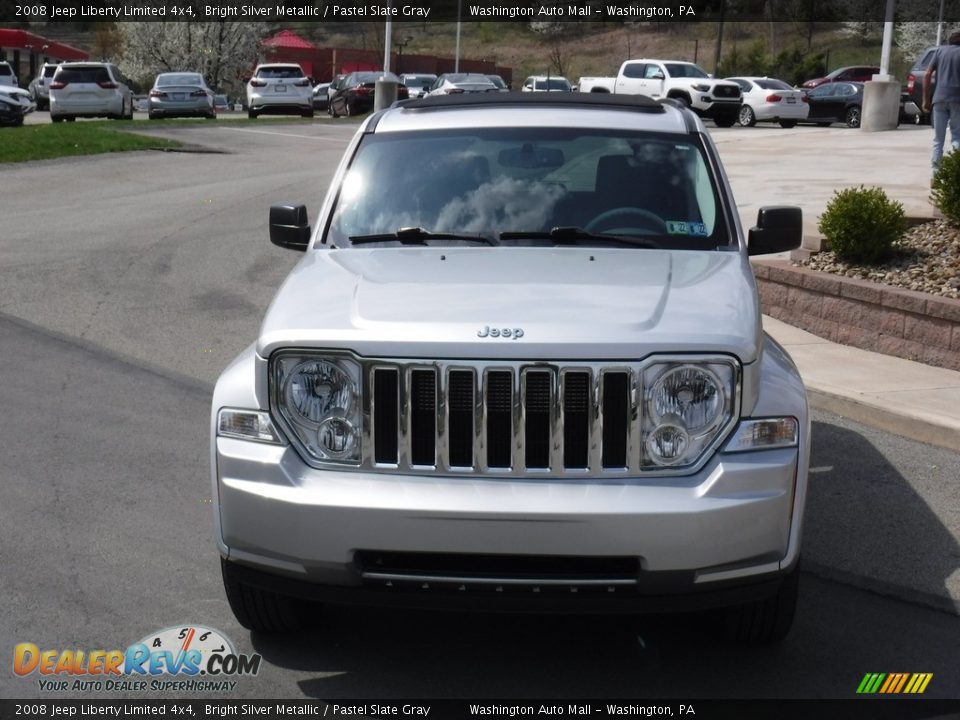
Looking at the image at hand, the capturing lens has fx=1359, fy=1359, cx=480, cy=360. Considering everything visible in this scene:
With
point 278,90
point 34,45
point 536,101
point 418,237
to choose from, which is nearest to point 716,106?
point 278,90

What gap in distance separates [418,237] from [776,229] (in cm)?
161

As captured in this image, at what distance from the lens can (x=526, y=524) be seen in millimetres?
4094

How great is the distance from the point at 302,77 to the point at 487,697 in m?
39.5

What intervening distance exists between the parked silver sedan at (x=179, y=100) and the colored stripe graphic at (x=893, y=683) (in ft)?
120

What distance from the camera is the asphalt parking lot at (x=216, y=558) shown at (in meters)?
4.59

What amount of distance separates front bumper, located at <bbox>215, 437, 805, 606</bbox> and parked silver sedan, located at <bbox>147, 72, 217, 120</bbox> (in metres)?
36.1

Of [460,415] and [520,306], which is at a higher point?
[520,306]

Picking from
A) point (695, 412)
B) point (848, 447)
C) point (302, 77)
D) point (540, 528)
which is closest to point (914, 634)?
point (695, 412)

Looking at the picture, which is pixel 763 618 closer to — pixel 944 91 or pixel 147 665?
pixel 147 665

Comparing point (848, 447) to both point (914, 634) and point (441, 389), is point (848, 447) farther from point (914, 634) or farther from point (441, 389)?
point (441, 389)

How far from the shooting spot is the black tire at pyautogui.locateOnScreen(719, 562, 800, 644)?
180 inches

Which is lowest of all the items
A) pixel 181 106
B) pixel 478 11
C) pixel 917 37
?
pixel 181 106

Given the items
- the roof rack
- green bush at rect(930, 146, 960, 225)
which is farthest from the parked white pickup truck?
the roof rack

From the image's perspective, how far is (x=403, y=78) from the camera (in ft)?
179
